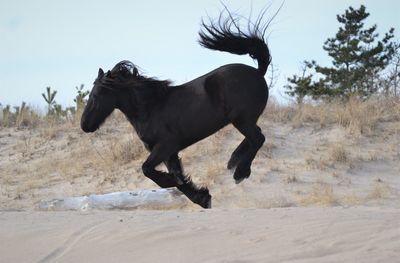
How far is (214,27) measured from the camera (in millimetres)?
8344

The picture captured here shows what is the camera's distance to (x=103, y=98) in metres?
8.27

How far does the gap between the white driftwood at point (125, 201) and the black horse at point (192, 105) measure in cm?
160

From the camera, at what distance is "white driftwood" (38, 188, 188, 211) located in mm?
9609

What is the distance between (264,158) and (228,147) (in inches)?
36.7

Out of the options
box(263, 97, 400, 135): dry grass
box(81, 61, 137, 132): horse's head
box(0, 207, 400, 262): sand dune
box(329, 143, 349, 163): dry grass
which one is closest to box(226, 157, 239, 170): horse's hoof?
box(81, 61, 137, 132): horse's head

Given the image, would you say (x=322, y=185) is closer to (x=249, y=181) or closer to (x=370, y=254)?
(x=249, y=181)

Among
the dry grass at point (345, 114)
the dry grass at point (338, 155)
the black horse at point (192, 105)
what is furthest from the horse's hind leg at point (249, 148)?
the dry grass at point (345, 114)

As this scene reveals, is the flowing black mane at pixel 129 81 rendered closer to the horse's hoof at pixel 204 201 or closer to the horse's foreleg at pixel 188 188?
the horse's foreleg at pixel 188 188

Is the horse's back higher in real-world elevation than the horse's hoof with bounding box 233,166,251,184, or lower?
higher

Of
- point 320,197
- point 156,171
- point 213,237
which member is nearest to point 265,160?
point 320,197

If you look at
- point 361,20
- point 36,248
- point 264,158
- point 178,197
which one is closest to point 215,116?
point 178,197

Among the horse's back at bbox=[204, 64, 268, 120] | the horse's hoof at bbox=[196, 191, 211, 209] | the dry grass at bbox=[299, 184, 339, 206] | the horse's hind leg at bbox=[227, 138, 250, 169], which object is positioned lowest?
the dry grass at bbox=[299, 184, 339, 206]

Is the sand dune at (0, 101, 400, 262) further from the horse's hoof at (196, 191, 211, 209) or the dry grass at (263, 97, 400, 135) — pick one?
the horse's hoof at (196, 191, 211, 209)

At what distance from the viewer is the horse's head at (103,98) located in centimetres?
825
